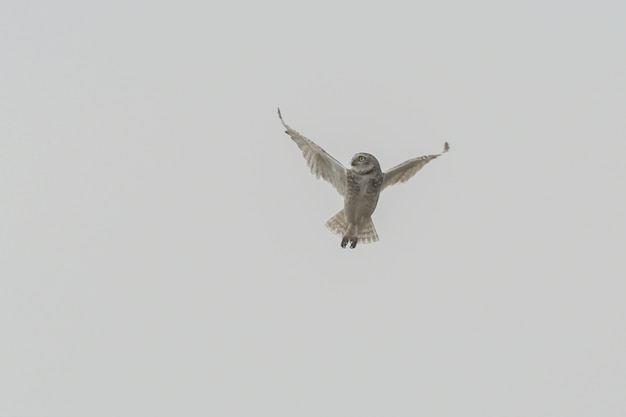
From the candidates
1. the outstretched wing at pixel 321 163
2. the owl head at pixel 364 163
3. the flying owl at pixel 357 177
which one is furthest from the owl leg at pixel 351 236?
the owl head at pixel 364 163

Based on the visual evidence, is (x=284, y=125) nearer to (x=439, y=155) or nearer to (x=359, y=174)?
(x=359, y=174)

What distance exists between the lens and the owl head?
16625 millimetres

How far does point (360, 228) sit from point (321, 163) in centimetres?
137

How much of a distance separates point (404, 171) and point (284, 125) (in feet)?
7.14

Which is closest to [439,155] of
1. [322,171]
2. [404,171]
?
[404,171]

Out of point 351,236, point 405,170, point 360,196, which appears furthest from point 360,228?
point 405,170

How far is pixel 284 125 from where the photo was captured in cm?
1669

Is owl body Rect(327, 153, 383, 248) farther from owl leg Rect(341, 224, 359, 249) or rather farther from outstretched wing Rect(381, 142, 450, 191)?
outstretched wing Rect(381, 142, 450, 191)

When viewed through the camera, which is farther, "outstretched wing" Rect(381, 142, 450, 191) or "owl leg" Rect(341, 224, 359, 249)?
"owl leg" Rect(341, 224, 359, 249)

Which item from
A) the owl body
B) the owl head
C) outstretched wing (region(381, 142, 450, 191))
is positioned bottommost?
the owl body

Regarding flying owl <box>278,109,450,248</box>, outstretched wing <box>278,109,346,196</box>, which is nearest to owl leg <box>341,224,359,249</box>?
flying owl <box>278,109,450,248</box>

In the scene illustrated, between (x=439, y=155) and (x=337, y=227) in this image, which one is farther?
(x=337, y=227)

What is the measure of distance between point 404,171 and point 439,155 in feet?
2.56

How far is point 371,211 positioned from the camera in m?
17.3
